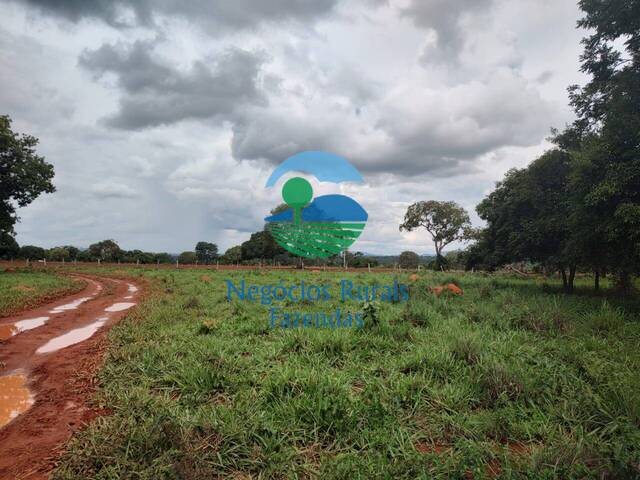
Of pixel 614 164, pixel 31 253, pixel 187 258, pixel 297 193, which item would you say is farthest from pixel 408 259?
pixel 31 253

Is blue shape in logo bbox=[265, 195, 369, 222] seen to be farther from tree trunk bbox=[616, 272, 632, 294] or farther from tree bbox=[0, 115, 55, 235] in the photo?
tree bbox=[0, 115, 55, 235]

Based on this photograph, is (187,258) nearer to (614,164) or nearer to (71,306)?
(71,306)

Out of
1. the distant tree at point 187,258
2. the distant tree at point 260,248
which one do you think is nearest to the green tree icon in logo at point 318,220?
the distant tree at point 260,248

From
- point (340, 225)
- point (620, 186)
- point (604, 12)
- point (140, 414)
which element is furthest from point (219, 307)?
point (604, 12)

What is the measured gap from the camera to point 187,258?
49281mm

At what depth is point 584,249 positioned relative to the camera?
1101 cm

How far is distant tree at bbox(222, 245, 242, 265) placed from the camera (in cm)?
4931

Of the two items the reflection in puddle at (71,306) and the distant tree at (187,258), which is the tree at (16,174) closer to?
the reflection in puddle at (71,306)

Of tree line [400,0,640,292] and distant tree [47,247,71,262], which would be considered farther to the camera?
distant tree [47,247,71,262]

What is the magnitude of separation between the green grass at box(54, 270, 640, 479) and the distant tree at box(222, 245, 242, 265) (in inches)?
1707

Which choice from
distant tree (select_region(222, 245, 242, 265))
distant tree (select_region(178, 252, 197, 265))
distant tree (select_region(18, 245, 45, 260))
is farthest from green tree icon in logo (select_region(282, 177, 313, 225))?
distant tree (select_region(18, 245, 45, 260))

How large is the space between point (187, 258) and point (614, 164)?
4852 centimetres

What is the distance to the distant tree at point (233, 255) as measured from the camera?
49.3m

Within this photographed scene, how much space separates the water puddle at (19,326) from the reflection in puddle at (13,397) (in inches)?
121
